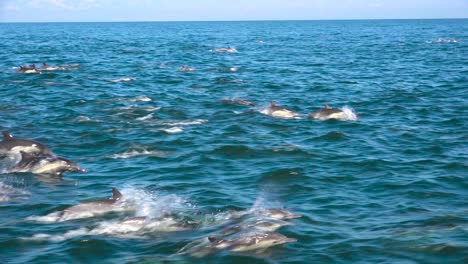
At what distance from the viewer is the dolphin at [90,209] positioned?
13.3 meters

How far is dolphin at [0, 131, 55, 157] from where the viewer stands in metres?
18.0

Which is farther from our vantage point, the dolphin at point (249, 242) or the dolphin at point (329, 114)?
the dolphin at point (329, 114)

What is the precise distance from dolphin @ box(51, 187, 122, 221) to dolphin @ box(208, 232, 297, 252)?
3.55m

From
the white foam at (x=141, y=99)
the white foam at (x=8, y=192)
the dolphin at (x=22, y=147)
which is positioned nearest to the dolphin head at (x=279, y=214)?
the white foam at (x=8, y=192)

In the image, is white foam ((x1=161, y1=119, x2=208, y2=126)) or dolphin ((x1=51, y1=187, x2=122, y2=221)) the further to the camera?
white foam ((x1=161, y1=119, x2=208, y2=126))

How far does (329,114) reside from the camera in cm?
2534

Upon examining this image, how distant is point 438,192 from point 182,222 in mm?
6936

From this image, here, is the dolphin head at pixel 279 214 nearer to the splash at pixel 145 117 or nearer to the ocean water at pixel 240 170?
the ocean water at pixel 240 170

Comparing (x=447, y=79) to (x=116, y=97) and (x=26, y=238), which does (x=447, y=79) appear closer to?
(x=116, y=97)

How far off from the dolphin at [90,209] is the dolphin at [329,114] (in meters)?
13.2

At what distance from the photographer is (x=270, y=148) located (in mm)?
19750

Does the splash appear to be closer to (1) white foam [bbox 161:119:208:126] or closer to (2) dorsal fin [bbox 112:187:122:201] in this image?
(1) white foam [bbox 161:119:208:126]

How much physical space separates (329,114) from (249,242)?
1496 centimetres

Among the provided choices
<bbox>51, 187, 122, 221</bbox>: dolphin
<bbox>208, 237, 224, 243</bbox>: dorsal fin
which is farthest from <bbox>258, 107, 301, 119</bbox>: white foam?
<bbox>208, 237, 224, 243</bbox>: dorsal fin
